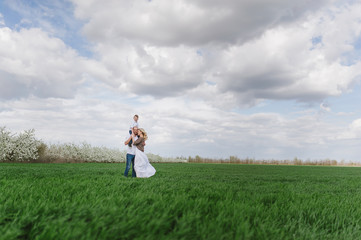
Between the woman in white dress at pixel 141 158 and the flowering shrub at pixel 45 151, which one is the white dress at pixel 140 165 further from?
the flowering shrub at pixel 45 151

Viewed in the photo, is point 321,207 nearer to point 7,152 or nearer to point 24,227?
point 24,227

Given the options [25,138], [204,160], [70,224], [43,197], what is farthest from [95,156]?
[70,224]

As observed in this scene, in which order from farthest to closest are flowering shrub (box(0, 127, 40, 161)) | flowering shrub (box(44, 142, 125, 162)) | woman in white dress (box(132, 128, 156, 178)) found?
flowering shrub (box(44, 142, 125, 162)), flowering shrub (box(0, 127, 40, 161)), woman in white dress (box(132, 128, 156, 178))

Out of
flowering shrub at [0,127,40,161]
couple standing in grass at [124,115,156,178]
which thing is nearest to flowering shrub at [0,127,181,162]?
flowering shrub at [0,127,40,161]

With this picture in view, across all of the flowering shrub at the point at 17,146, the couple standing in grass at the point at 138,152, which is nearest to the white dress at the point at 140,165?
the couple standing in grass at the point at 138,152

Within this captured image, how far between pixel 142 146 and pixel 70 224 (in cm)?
699

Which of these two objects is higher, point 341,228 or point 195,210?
point 195,210

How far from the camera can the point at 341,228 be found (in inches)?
158

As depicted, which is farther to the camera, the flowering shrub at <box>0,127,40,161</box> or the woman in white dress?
the flowering shrub at <box>0,127,40,161</box>

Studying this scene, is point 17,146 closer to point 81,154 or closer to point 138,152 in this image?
point 81,154

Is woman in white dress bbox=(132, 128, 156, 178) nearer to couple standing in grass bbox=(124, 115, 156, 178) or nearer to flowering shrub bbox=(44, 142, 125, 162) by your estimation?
couple standing in grass bbox=(124, 115, 156, 178)

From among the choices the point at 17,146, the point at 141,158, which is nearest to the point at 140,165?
the point at 141,158

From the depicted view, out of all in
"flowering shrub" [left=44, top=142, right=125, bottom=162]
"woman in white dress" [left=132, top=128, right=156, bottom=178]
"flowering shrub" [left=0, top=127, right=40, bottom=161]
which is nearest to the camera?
"woman in white dress" [left=132, top=128, right=156, bottom=178]

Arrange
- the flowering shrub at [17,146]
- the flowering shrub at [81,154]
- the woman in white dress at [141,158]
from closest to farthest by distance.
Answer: the woman in white dress at [141,158]
the flowering shrub at [17,146]
the flowering shrub at [81,154]
